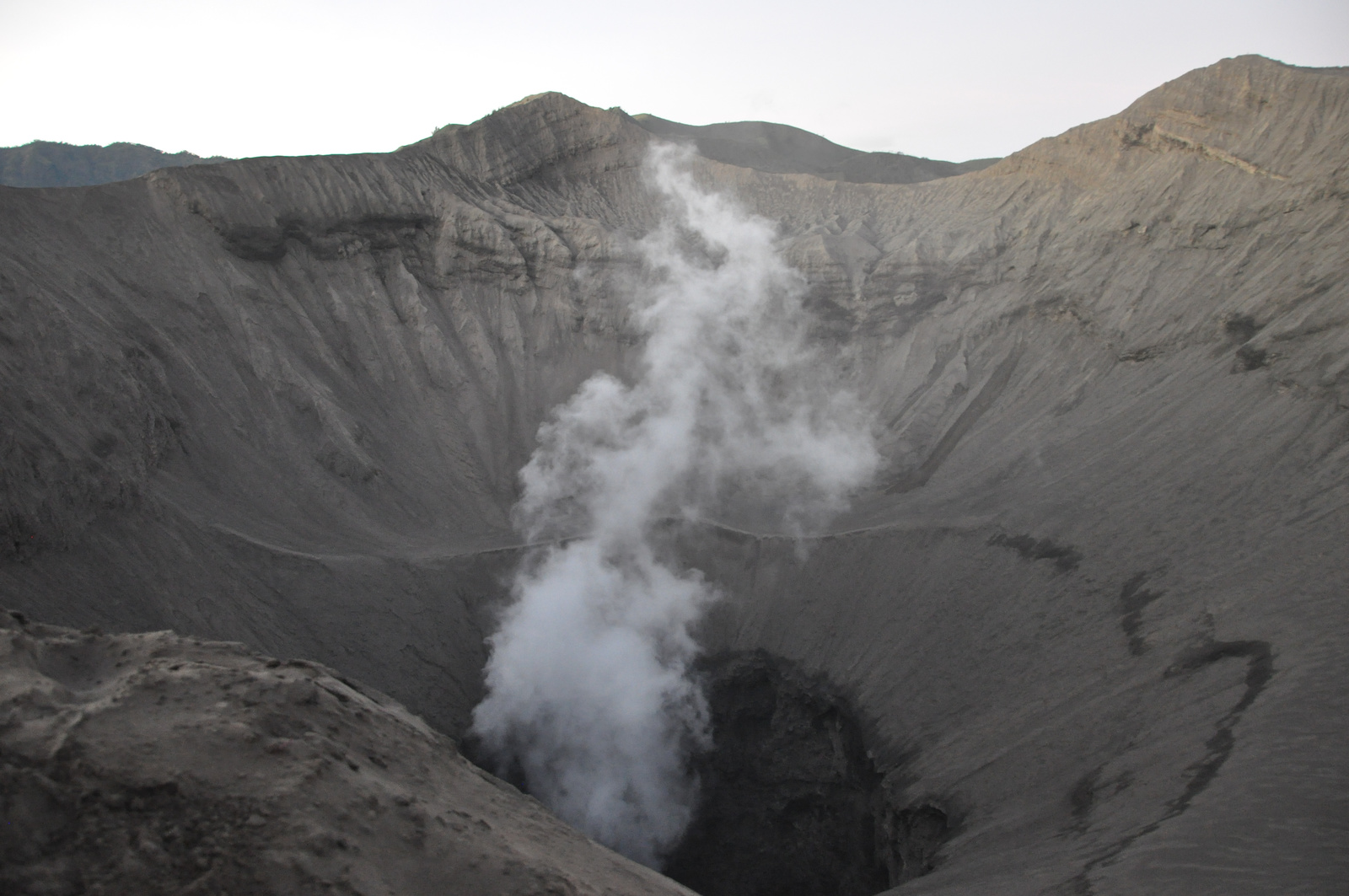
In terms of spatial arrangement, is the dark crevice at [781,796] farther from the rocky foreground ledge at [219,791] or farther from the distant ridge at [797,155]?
the distant ridge at [797,155]

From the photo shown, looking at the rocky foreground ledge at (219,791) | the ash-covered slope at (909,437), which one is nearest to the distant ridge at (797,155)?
the ash-covered slope at (909,437)

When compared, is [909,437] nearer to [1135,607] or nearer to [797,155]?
[1135,607]

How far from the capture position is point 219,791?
310 inches

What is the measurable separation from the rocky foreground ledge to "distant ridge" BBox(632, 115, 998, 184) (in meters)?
46.1

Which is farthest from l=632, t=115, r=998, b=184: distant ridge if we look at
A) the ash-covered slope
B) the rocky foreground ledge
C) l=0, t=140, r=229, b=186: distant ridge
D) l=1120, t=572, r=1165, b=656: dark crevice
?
the rocky foreground ledge

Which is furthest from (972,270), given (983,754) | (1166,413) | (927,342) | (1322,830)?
(1322,830)

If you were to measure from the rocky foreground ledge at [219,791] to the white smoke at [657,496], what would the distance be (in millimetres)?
11273

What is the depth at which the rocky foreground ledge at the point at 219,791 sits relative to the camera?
740 cm

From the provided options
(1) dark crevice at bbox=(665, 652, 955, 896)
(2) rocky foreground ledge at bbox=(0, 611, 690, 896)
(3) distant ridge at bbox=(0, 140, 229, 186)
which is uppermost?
(3) distant ridge at bbox=(0, 140, 229, 186)

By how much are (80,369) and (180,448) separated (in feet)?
9.45

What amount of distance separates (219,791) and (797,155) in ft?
184

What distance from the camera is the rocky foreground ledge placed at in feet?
24.3

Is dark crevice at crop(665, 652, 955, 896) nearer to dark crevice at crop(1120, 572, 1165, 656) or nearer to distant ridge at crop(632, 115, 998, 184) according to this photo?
dark crevice at crop(1120, 572, 1165, 656)

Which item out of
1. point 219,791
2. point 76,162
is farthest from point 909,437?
point 76,162
